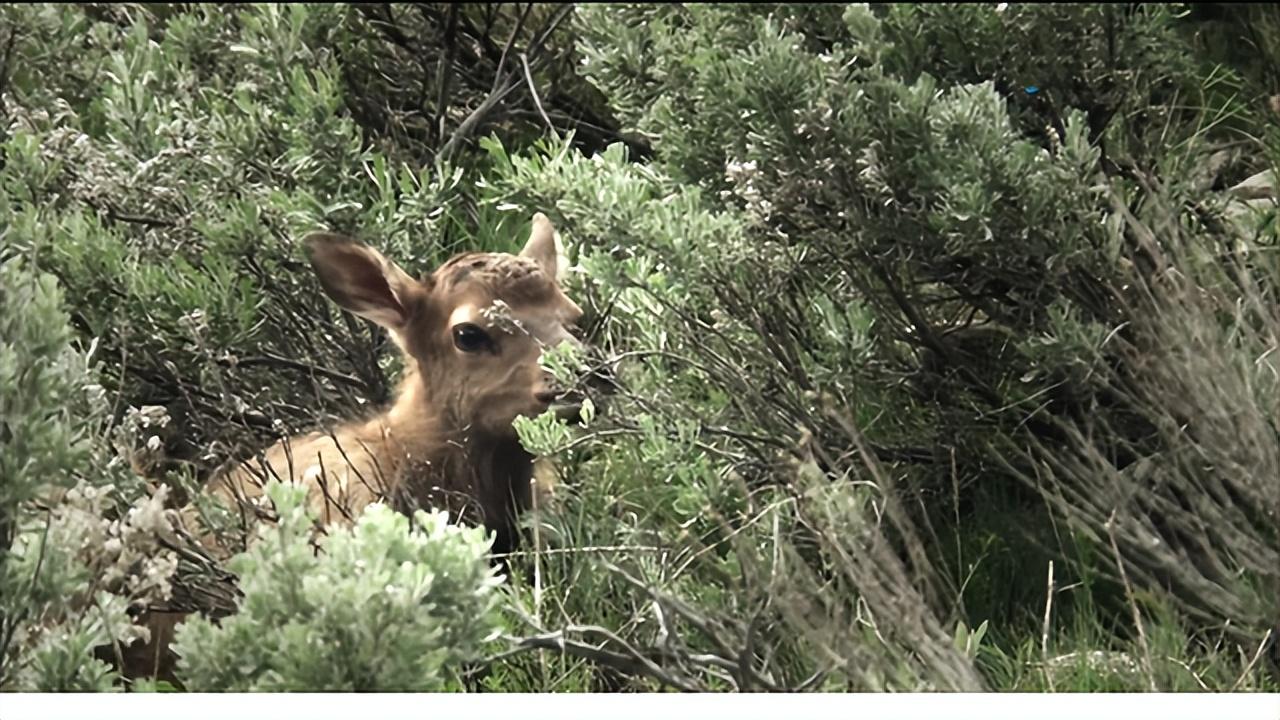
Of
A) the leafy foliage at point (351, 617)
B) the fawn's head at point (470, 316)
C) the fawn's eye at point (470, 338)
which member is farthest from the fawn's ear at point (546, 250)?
the leafy foliage at point (351, 617)

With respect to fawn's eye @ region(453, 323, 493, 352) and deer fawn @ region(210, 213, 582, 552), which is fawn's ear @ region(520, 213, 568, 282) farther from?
fawn's eye @ region(453, 323, 493, 352)

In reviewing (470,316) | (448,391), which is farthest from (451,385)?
(470,316)

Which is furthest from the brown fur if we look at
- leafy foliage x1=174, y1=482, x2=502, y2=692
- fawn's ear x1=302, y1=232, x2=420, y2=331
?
leafy foliage x1=174, y1=482, x2=502, y2=692

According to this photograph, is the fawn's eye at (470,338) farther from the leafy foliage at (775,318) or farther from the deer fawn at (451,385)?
the leafy foliage at (775,318)

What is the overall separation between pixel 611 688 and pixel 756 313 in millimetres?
670

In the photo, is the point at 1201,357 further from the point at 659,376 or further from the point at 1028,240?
the point at 659,376

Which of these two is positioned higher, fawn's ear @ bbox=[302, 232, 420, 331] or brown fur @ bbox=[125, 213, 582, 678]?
fawn's ear @ bbox=[302, 232, 420, 331]

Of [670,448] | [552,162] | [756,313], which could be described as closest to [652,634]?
[670,448]

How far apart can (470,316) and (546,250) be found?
160mm

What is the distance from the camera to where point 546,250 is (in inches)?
120

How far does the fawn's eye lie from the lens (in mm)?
3023
